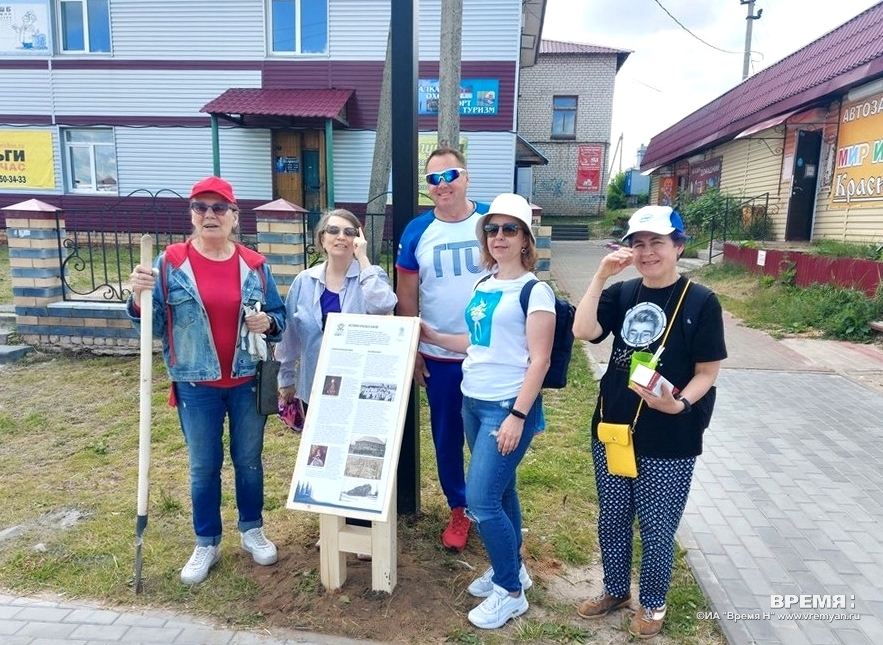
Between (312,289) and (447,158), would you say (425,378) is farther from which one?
(447,158)

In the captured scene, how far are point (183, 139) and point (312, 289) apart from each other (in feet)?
47.6

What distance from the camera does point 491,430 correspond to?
2.49 meters

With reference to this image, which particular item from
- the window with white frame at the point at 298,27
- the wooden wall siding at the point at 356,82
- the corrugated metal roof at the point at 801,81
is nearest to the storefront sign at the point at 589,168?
the corrugated metal roof at the point at 801,81

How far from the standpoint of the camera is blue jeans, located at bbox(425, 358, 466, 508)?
3.00 metres

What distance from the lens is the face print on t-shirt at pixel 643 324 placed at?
2.33m

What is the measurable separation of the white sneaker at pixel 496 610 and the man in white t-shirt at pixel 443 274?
703mm

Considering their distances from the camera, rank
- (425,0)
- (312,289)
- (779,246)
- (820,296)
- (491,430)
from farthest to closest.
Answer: (425,0)
(779,246)
(820,296)
(312,289)
(491,430)

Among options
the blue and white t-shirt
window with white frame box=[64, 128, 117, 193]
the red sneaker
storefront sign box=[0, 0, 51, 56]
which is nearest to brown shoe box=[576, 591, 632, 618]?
the red sneaker

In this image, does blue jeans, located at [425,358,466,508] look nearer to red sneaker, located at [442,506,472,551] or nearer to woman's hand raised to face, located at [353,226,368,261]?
red sneaker, located at [442,506,472,551]

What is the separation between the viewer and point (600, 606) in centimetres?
273

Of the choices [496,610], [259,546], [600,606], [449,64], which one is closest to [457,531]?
[496,610]

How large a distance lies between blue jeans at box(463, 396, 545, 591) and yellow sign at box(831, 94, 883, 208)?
10.6 meters

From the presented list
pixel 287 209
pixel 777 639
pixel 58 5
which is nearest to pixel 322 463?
pixel 777 639

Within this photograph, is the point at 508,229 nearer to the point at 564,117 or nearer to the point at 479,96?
the point at 479,96
